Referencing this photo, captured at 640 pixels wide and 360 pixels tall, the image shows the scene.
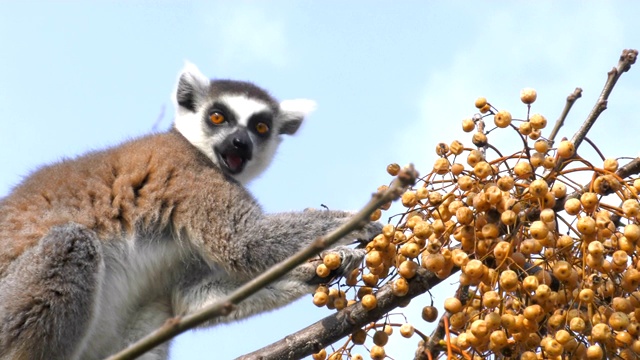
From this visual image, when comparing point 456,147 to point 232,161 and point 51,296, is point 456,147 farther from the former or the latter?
point 232,161

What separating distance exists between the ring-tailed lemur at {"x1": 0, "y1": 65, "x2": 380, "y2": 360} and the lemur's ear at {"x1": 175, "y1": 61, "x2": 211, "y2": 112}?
119 centimetres

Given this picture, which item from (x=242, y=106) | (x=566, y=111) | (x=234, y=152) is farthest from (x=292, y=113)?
(x=566, y=111)

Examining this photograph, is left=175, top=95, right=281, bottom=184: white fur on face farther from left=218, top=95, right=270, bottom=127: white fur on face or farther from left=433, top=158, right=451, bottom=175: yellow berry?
left=433, top=158, right=451, bottom=175: yellow berry

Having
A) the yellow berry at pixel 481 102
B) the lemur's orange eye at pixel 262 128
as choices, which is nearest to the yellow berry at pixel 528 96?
the yellow berry at pixel 481 102

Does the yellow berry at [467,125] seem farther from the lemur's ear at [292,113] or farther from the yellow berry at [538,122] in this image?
the lemur's ear at [292,113]

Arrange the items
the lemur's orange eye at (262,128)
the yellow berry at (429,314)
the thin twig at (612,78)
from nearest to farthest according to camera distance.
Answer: the yellow berry at (429,314)
the thin twig at (612,78)
the lemur's orange eye at (262,128)

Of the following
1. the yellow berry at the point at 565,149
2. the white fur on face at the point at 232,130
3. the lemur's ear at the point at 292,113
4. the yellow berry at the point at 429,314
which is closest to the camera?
the yellow berry at the point at 565,149

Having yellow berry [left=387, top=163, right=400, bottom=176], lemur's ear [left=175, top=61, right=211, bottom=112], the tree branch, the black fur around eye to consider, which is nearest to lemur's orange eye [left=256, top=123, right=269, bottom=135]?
the black fur around eye

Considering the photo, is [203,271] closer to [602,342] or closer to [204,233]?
[204,233]

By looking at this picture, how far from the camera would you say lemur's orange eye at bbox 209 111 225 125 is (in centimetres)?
698

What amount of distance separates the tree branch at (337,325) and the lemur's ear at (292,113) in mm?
4356

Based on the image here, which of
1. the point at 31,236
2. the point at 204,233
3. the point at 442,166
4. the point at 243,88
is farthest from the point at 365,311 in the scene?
the point at 243,88

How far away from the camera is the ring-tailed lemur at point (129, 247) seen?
4.84 metres

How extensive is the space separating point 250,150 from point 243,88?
95cm
